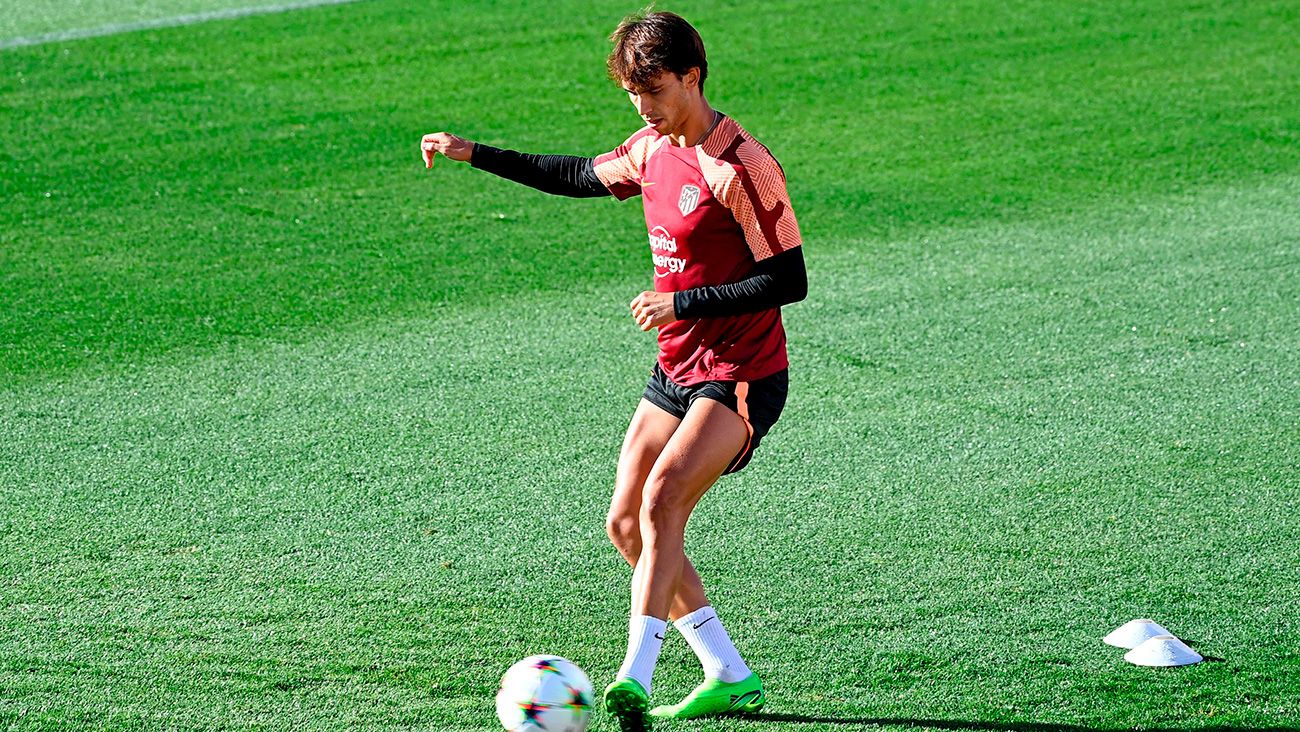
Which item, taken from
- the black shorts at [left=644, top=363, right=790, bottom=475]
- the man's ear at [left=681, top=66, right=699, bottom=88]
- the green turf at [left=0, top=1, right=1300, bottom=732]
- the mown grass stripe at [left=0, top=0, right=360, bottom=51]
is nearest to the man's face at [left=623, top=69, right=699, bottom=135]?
the man's ear at [left=681, top=66, right=699, bottom=88]

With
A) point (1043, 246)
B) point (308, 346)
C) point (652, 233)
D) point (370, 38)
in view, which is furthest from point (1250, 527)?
point (370, 38)

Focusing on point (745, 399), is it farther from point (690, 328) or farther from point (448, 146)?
point (448, 146)

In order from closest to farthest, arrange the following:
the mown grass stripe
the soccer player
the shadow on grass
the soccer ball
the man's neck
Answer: the soccer ball, the soccer player, the man's neck, the shadow on grass, the mown grass stripe

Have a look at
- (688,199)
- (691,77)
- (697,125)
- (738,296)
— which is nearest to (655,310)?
(738,296)

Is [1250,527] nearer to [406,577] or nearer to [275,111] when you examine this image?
[406,577]

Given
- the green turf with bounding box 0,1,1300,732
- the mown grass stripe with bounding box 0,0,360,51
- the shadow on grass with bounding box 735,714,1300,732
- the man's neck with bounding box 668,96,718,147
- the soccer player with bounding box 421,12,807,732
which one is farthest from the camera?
the mown grass stripe with bounding box 0,0,360,51

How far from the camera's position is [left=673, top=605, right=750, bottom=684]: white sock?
4.64 m

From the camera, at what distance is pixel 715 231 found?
14.8 ft

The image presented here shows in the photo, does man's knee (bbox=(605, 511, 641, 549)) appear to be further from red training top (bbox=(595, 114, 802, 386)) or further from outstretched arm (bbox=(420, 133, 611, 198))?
outstretched arm (bbox=(420, 133, 611, 198))

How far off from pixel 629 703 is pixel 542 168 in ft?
5.95

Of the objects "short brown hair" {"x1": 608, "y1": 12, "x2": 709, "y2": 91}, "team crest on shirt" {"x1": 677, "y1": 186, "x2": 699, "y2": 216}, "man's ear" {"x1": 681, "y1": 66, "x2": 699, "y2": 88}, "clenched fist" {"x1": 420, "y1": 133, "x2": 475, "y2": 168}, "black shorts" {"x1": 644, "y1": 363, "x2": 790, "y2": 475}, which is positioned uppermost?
"short brown hair" {"x1": 608, "y1": 12, "x2": 709, "y2": 91}

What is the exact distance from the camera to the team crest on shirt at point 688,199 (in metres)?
4.47

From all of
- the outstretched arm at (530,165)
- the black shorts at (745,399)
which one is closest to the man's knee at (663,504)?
the black shorts at (745,399)

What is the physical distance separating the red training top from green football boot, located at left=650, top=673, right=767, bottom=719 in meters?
0.91
